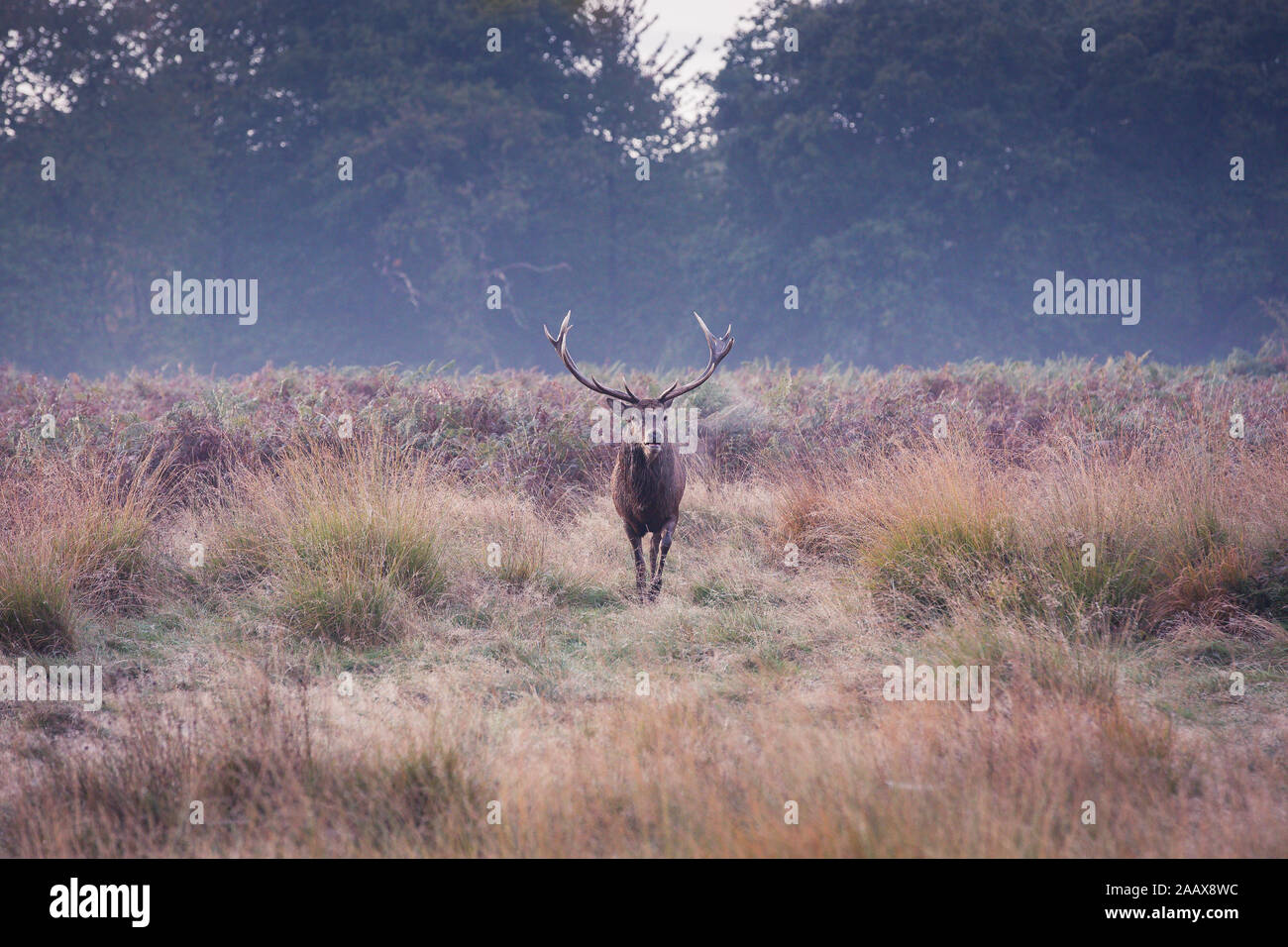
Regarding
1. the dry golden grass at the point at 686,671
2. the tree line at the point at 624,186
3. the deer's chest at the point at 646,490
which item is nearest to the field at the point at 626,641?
the dry golden grass at the point at 686,671

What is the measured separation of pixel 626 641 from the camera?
5.67m

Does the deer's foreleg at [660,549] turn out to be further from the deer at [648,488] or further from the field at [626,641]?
the field at [626,641]

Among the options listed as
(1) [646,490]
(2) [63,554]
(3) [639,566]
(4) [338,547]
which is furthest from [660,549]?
(2) [63,554]

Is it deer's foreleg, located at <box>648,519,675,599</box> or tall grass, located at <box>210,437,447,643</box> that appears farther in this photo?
deer's foreleg, located at <box>648,519,675,599</box>

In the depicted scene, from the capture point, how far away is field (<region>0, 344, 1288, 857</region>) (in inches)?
130

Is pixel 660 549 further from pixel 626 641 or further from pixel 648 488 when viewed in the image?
pixel 626 641

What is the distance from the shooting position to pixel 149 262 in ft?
99.9

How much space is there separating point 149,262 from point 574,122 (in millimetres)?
15343

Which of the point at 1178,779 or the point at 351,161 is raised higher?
the point at 351,161

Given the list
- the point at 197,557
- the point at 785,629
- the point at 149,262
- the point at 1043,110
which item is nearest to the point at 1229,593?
the point at 785,629

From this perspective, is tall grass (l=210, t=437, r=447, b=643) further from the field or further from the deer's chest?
the deer's chest

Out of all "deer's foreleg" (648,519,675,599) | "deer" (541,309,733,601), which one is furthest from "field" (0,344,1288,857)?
"deer" (541,309,733,601)

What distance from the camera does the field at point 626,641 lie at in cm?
329
